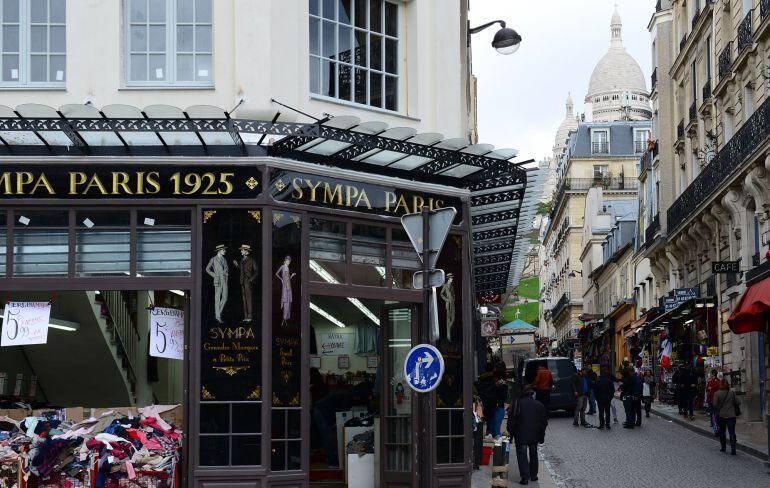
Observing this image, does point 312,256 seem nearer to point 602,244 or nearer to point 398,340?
→ point 398,340

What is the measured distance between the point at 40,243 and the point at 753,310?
623 inches

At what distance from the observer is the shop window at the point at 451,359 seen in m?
15.9

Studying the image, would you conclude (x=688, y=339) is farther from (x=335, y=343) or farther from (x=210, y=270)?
(x=210, y=270)

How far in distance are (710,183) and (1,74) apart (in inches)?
1058

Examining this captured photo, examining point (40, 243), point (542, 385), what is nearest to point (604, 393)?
point (542, 385)

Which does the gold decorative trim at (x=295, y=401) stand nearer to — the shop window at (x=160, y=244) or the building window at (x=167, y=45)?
the shop window at (x=160, y=244)

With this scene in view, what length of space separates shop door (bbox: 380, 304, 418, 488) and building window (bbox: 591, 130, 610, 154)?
83.3m

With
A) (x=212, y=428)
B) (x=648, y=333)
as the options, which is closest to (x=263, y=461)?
(x=212, y=428)

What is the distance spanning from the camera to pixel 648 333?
165 feet

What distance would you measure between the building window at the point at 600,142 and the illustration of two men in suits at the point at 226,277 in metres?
85.7

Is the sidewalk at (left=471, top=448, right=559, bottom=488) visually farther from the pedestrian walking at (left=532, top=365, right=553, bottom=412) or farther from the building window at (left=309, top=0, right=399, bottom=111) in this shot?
the pedestrian walking at (left=532, top=365, right=553, bottom=412)

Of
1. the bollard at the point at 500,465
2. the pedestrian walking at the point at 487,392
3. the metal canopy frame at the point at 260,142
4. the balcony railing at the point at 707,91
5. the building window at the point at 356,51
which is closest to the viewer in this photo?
the metal canopy frame at the point at 260,142

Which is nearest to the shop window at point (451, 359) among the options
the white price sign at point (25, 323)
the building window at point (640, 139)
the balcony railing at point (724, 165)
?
the white price sign at point (25, 323)

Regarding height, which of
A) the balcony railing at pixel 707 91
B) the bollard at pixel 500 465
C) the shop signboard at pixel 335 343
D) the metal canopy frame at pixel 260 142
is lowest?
the bollard at pixel 500 465
